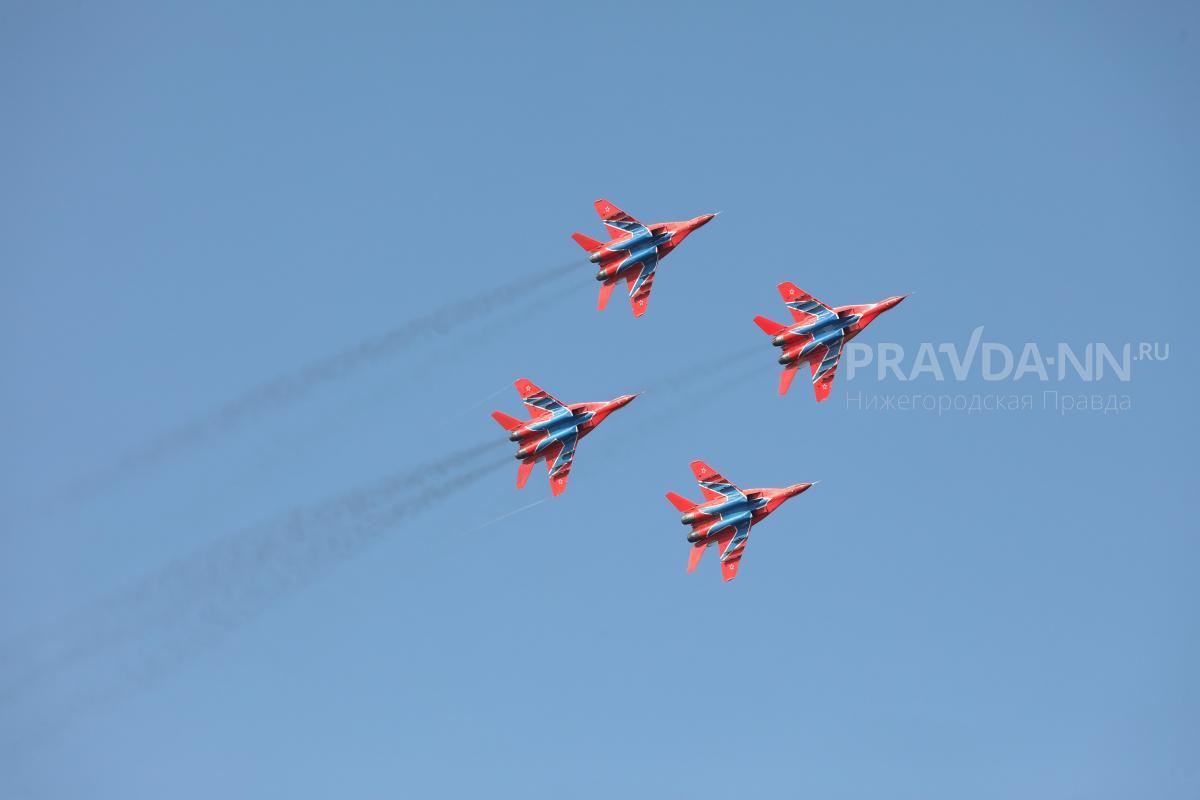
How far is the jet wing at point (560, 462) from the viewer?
80.9 m

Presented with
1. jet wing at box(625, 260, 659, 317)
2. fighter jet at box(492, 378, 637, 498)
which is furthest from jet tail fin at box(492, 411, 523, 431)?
jet wing at box(625, 260, 659, 317)

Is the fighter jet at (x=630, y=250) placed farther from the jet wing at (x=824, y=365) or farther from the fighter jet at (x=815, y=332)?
the jet wing at (x=824, y=365)

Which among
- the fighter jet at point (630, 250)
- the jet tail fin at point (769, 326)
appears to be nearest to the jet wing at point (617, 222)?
the fighter jet at point (630, 250)

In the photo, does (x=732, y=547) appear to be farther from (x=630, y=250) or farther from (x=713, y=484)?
(x=630, y=250)

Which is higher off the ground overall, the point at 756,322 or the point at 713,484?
the point at 756,322

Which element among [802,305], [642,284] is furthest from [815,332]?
[642,284]

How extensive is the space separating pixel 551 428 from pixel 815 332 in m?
12.7

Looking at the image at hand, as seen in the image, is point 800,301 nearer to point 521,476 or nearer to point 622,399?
point 622,399

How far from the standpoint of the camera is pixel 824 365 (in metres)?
83.4

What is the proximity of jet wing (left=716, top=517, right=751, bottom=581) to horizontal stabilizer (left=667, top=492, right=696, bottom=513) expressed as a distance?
79.3 inches

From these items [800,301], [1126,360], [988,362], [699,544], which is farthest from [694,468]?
[1126,360]

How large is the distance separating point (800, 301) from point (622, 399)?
9.26 metres

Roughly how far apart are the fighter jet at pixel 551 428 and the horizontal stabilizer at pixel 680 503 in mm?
4578

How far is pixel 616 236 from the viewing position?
8312cm
